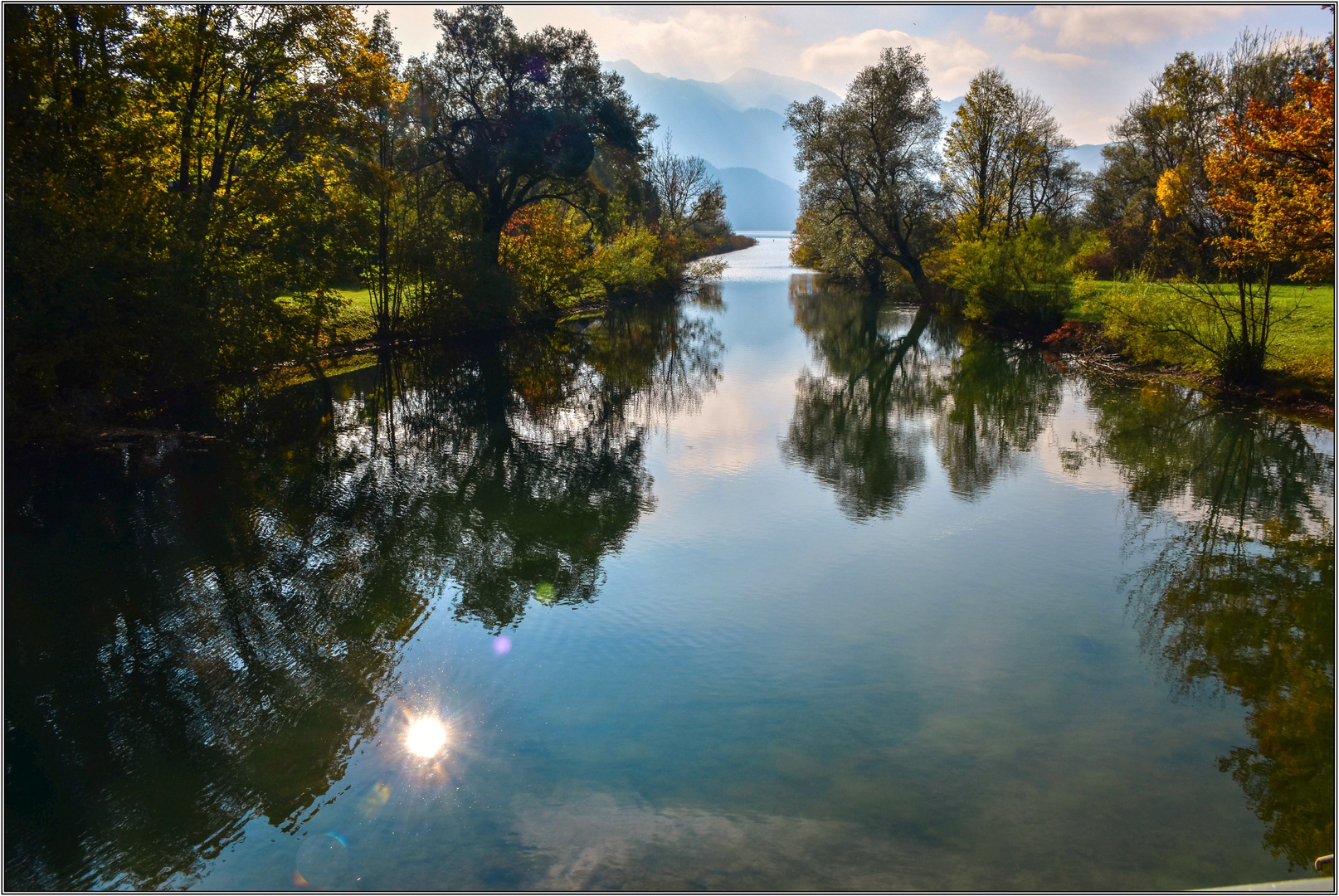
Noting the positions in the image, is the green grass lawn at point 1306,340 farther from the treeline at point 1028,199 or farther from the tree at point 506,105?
the tree at point 506,105

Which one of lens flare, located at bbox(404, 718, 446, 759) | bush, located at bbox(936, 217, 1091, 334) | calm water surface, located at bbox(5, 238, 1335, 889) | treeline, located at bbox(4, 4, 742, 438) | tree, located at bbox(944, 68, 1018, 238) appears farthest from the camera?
tree, located at bbox(944, 68, 1018, 238)

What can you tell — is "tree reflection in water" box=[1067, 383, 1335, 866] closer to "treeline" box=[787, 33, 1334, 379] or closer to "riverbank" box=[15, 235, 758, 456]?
"treeline" box=[787, 33, 1334, 379]

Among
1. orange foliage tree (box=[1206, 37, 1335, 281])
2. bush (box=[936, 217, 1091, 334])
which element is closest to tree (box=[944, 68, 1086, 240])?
bush (box=[936, 217, 1091, 334])

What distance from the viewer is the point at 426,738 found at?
6207 millimetres

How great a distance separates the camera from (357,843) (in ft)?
16.7

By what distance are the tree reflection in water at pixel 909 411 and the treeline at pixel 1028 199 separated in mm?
3125

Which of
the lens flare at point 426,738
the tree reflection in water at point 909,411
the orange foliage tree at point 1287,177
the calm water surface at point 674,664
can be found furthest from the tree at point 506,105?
the lens flare at point 426,738

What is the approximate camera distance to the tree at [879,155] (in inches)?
1519

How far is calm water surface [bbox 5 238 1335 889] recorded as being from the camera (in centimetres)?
512

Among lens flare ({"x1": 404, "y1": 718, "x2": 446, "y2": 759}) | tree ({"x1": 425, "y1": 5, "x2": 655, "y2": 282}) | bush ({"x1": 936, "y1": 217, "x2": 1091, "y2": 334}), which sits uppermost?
tree ({"x1": 425, "y1": 5, "x2": 655, "y2": 282})

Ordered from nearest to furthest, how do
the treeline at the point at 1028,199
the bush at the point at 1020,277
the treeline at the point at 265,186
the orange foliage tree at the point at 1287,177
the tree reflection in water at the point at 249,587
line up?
1. the tree reflection in water at the point at 249,587
2. the treeline at the point at 265,186
3. the orange foliage tree at the point at 1287,177
4. the treeline at the point at 1028,199
5. the bush at the point at 1020,277

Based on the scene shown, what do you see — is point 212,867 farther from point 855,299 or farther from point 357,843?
point 855,299

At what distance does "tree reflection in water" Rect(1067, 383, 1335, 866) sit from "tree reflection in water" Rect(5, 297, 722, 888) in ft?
19.2

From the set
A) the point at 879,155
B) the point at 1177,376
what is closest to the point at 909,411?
the point at 1177,376
